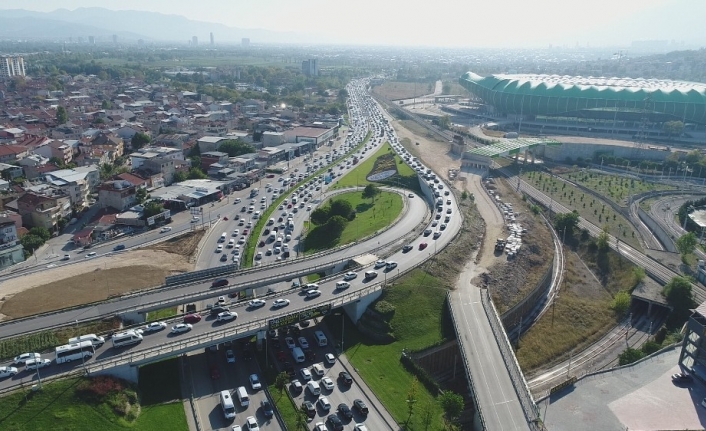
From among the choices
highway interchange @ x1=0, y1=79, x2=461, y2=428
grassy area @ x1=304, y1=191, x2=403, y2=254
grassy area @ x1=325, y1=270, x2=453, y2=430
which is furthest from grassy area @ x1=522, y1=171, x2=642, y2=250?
grassy area @ x1=325, y1=270, x2=453, y2=430

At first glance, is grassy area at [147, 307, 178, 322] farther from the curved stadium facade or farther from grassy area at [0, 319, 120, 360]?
the curved stadium facade

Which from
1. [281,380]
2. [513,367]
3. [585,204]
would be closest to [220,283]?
[281,380]

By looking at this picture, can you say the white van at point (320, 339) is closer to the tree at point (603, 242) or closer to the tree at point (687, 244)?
the tree at point (603, 242)

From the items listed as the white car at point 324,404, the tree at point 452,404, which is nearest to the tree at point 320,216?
the white car at point 324,404

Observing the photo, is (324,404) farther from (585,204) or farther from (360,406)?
(585,204)

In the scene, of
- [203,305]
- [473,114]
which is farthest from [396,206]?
[473,114]
